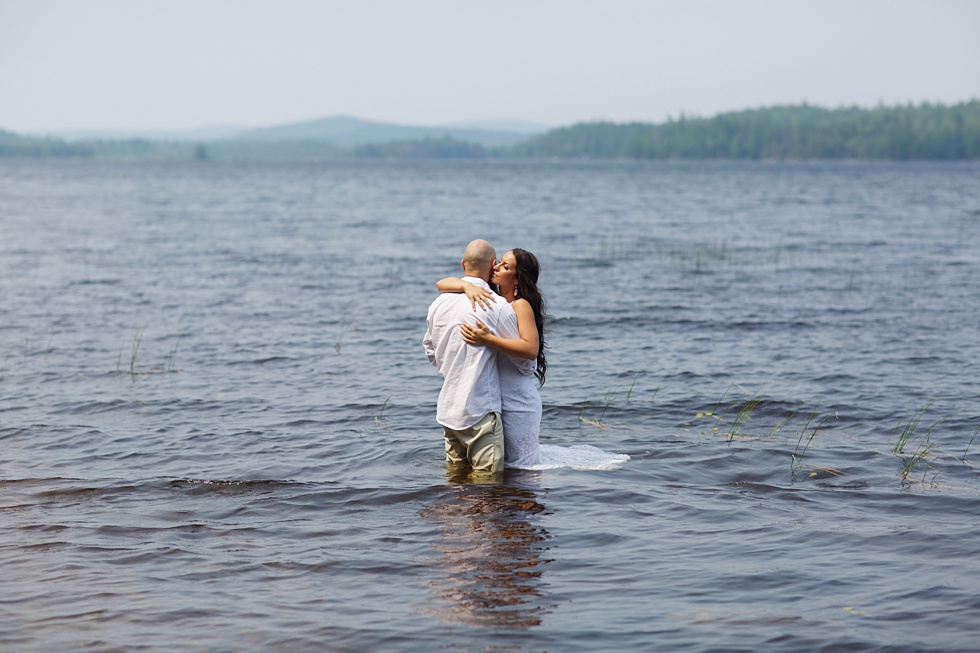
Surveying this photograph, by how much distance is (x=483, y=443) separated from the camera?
9.14 metres

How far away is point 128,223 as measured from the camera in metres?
49.2

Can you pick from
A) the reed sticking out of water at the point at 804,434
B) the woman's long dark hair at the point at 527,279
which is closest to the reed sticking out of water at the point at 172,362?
the woman's long dark hair at the point at 527,279

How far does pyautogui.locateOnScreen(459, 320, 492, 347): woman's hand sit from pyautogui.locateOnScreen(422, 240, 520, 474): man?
0.13ft

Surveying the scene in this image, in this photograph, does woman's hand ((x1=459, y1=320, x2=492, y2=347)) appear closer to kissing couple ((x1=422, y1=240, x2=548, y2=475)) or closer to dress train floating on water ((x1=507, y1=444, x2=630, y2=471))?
kissing couple ((x1=422, y1=240, x2=548, y2=475))

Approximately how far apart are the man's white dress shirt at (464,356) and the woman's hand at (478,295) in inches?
2.4

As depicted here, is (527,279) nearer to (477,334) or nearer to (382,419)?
(477,334)

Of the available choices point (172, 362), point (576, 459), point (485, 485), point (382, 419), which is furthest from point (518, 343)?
point (172, 362)

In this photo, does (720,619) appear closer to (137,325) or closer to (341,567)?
A: (341,567)

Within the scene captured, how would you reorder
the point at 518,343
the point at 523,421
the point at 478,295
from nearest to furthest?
the point at 478,295
the point at 518,343
the point at 523,421

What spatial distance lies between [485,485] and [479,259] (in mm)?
2346

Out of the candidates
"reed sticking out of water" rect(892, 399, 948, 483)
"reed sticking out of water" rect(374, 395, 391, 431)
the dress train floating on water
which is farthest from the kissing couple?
"reed sticking out of water" rect(892, 399, 948, 483)

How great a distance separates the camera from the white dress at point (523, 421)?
29.7 feet

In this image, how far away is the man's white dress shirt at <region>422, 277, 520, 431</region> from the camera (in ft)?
27.9

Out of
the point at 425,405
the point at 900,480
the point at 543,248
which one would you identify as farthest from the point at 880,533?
the point at 543,248
